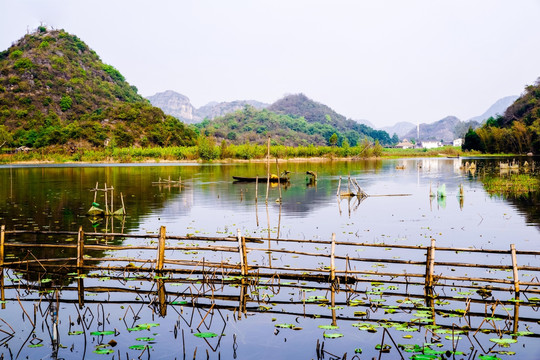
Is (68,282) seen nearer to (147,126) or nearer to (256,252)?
(256,252)

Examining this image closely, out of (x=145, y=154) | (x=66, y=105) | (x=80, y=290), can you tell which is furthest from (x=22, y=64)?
(x=80, y=290)

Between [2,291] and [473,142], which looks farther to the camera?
[473,142]

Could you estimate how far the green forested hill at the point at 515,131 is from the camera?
373 ft

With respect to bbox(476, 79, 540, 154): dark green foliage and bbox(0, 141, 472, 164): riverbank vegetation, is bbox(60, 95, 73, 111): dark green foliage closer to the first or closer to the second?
bbox(0, 141, 472, 164): riverbank vegetation

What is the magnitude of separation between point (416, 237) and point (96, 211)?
18444mm

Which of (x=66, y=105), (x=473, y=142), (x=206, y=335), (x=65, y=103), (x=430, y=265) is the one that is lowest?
(x=206, y=335)

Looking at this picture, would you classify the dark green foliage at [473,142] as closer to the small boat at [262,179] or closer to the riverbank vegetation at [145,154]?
the riverbank vegetation at [145,154]

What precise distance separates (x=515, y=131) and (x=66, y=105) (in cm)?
12924

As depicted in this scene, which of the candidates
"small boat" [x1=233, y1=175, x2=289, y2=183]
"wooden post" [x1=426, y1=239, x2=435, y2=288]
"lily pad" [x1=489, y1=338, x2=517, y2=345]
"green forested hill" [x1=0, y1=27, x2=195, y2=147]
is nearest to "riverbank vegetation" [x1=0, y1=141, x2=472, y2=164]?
"green forested hill" [x1=0, y1=27, x2=195, y2=147]

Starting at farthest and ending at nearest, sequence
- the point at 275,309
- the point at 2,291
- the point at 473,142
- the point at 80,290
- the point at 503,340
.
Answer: the point at 473,142
the point at 80,290
the point at 2,291
the point at 275,309
the point at 503,340

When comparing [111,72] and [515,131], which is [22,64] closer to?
[111,72]

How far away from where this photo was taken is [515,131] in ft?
379

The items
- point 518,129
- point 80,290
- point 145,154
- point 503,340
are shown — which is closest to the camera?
point 503,340

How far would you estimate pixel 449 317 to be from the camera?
11797mm
